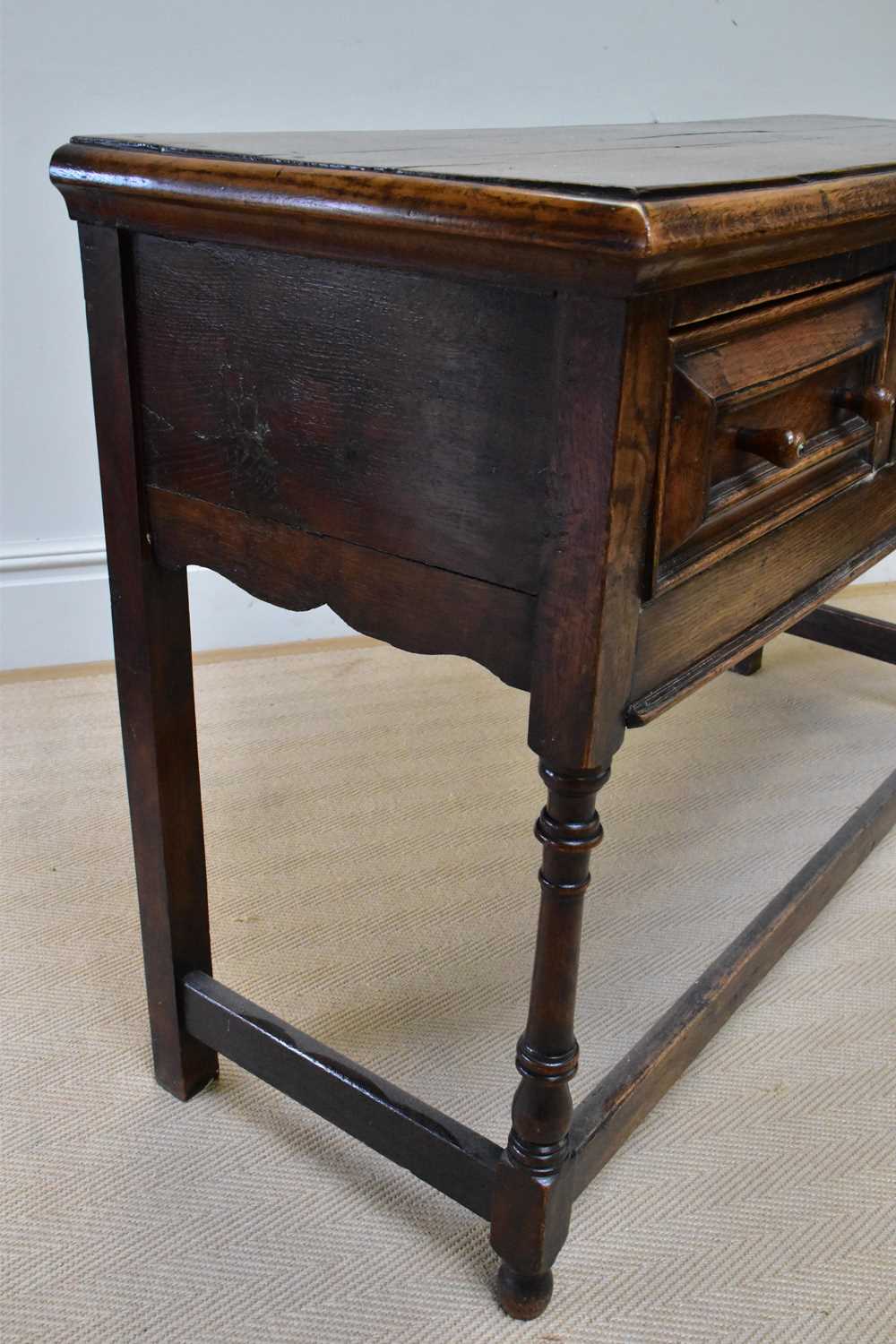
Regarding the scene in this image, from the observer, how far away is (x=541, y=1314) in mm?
1054

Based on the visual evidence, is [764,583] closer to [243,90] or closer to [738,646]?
[738,646]

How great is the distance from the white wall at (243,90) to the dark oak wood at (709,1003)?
108cm

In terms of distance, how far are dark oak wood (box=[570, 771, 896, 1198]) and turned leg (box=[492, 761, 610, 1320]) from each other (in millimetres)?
43

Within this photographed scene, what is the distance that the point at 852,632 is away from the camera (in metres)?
2.02

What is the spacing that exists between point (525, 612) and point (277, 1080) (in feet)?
1.89

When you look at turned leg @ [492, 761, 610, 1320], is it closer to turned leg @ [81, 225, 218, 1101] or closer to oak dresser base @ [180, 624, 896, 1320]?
oak dresser base @ [180, 624, 896, 1320]

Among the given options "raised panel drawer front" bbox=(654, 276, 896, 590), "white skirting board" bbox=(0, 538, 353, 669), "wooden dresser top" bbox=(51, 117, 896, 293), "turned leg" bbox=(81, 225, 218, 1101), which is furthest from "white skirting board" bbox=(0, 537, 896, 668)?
"raised panel drawer front" bbox=(654, 276, 896, 590)

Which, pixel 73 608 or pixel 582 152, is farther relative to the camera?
pixel 73 608

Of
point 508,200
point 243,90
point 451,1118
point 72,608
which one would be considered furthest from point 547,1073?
point 243,90

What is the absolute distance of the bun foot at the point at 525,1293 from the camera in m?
1.04

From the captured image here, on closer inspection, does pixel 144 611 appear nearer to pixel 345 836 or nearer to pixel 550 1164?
pixel 550 1164

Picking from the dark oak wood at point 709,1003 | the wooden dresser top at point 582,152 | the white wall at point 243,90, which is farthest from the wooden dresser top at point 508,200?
the white wall at point 243,90

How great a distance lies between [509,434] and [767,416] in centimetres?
22

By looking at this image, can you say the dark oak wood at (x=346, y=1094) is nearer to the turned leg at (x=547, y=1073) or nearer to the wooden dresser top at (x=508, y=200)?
the turned leg at (x=547, y=1073)
